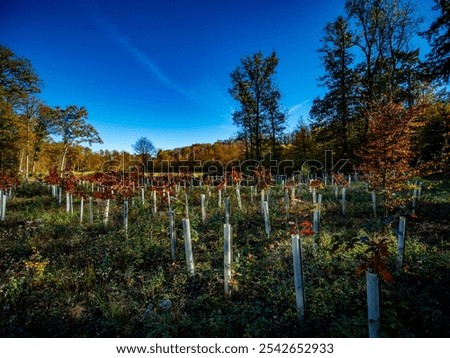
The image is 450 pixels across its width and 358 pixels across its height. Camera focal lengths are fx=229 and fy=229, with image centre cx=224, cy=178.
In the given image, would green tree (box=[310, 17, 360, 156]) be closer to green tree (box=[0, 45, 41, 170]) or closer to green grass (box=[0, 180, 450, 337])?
green grass (box=[0, 180, 450, 337])

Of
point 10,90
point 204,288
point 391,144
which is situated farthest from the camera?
point 10,90

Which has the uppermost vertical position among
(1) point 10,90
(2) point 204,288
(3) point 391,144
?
(1) point 10,90

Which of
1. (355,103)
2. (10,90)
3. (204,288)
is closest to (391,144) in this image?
(204,288)

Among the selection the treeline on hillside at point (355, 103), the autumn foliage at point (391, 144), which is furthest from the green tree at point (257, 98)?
the autumn foliage at point (391, 144)

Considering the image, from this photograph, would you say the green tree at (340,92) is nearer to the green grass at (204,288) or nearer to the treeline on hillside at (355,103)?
the treeline on hillside at (355,103)

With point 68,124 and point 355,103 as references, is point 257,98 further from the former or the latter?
point 68,124

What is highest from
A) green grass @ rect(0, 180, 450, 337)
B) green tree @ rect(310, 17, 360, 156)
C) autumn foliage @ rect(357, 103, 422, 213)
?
green tree @ rect(310, 17, 360, 156)

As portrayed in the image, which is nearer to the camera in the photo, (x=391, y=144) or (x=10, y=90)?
(x=391, y=144)

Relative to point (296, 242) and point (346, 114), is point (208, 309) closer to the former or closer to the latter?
point (296, 242)

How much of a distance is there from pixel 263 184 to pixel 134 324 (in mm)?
8266

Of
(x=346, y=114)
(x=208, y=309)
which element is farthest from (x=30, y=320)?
(x=346, y=114)

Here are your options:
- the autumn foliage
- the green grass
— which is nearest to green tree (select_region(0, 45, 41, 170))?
the green grass

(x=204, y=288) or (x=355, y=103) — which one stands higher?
(x=355, y=103)

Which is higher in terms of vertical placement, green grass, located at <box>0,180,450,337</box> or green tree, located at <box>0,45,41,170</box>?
green tree, located at <box>0,45,41,170</box>
